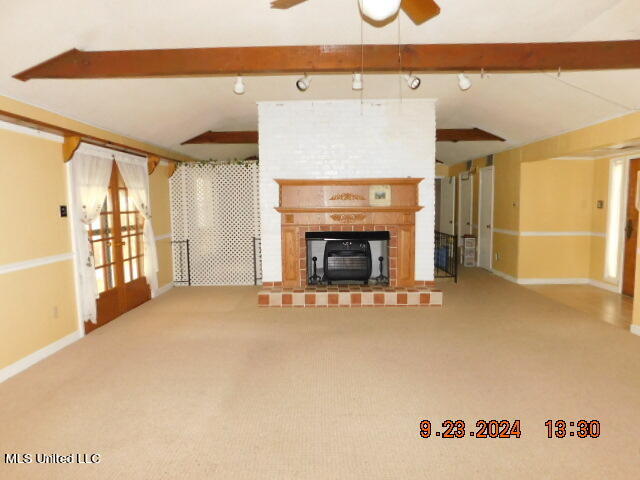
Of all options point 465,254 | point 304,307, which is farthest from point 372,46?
point 465,254

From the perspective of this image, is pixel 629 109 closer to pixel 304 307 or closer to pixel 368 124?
pixel 368 124

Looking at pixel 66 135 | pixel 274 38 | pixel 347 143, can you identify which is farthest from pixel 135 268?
pixel 274 38

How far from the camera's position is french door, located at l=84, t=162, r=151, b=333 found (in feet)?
15.4

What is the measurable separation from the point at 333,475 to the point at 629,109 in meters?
4.66

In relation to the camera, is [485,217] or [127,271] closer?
[127,271]

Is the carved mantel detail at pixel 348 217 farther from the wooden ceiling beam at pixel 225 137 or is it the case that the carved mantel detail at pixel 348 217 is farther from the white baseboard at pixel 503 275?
the white baseboard at pixel 503 275

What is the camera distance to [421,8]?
2172 mm

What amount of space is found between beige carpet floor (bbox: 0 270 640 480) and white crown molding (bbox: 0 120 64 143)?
208cm

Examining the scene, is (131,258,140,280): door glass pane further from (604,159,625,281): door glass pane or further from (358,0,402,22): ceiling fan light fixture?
(604,159,625,281): door glass pane

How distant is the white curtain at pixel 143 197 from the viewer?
5.18 meters

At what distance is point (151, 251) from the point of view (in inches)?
224

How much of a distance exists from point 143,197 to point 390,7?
15.5 ft

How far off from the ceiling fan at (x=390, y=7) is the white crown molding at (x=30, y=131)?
2.61m

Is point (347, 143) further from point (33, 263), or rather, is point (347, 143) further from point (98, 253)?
point (33, 263)
